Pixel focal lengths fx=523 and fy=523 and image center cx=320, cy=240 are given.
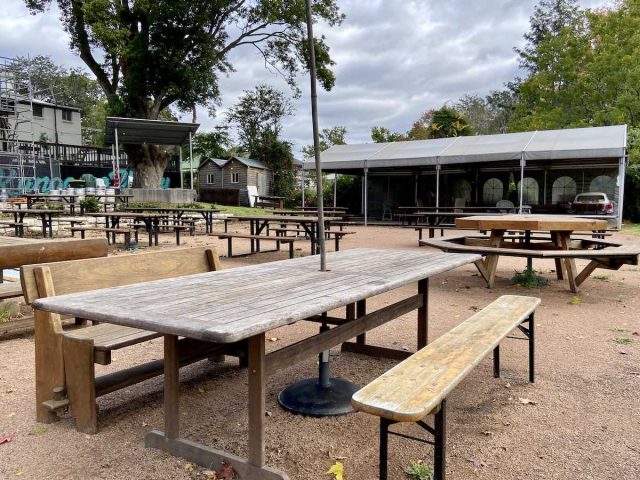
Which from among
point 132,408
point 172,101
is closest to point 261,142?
point 172,101

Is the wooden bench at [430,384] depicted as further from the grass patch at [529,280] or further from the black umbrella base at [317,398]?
the grass patch at [529,280]

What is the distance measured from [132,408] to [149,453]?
61 cm

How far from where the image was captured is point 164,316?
1.81 meters

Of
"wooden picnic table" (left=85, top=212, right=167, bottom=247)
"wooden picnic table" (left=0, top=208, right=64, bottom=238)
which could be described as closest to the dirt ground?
"wooden picnic table" (left=85, top=212, right=167, bottom=247)

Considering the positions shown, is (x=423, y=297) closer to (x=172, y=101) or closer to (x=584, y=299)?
(x=584, y=299)

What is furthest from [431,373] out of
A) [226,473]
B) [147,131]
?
[147,131]

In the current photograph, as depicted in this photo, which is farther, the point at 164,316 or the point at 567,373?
the point at 567,373

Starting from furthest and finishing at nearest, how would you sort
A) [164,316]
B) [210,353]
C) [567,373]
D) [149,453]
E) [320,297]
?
1. [567,373]
2. [210,353]
3. [149,453]
4. [320,297]
5. [164,316]

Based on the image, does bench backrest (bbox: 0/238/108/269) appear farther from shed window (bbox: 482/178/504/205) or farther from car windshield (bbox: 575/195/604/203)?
shed window (bbox: 482/178/504/205)

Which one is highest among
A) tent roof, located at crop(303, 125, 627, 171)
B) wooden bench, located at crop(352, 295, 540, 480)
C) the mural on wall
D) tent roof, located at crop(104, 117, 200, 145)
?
tent roof, located at crop(104, 117, 200, 145)

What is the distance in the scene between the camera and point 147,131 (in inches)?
779

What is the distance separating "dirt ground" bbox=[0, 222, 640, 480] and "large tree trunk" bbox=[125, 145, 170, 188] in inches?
781

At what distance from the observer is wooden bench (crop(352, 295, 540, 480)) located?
5.54 feet

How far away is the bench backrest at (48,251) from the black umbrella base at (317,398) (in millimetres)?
2086
